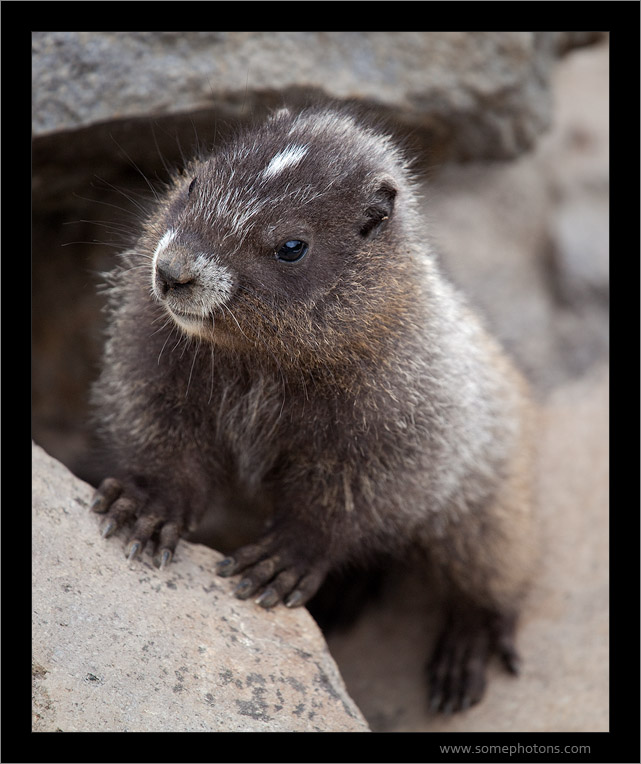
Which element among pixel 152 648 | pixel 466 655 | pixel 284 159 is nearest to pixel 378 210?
pixel 284 159

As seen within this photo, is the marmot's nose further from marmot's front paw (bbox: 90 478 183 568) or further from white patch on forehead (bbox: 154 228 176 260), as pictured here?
marmot's front paw (bbox: 90 478 183 568)

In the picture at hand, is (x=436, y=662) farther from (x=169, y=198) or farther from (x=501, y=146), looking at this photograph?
(x=501, y=146)

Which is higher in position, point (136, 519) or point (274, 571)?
point (136, 519)

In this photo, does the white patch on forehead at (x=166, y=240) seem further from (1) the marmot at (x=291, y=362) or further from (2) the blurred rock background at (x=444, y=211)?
(2) the blurred rock background at (x=444, y=211)

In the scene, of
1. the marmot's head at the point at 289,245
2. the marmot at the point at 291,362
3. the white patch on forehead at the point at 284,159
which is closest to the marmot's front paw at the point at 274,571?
the marmot at the point at 291,362

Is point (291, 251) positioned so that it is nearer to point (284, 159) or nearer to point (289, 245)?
point (289, 245)

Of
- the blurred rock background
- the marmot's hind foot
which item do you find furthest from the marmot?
the marmot's hind foot

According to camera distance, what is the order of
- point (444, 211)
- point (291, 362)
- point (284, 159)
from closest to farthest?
point (284, 159) → point (291, 362) → point (444, 211)
